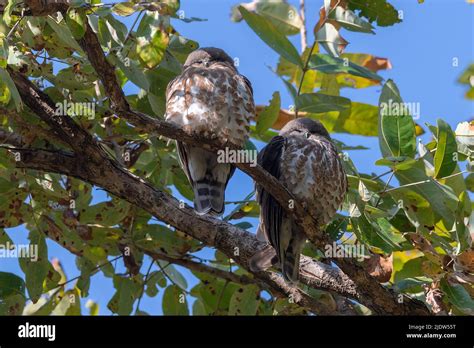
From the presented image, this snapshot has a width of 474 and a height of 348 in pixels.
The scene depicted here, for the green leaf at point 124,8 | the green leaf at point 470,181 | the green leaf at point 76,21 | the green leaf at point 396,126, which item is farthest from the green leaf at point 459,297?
the green leaf at point 76,21

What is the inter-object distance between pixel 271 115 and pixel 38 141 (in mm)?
1514

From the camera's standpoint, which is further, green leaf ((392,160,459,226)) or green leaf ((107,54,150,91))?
green leaf ((392,160,459,226))

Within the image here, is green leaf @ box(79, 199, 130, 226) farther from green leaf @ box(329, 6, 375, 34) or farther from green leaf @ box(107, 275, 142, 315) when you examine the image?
green leaf @ box(329, 6, 375, 34)

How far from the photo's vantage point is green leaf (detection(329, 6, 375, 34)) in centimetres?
498

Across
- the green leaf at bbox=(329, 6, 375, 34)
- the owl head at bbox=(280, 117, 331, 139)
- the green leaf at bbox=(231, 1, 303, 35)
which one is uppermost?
the green leaf at bbox=(231, 1, 303, 35)

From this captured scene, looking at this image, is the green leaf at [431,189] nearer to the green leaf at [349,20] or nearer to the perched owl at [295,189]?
the perched owl at [295,189]

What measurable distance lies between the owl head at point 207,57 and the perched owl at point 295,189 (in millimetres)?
741

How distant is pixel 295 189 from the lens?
5.10 metres

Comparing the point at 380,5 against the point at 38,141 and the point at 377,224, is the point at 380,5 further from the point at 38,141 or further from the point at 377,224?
the point at 38,141

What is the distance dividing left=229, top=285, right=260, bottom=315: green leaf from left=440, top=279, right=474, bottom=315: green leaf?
1.38m

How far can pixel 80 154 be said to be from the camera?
4781 mm

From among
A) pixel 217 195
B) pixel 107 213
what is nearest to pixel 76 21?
pixel 107 213

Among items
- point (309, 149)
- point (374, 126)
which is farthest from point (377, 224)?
point (374, 126)

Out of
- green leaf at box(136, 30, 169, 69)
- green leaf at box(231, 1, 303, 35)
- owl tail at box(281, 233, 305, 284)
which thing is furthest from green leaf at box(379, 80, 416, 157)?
green leaf at box(231, 1, 303, 35)
